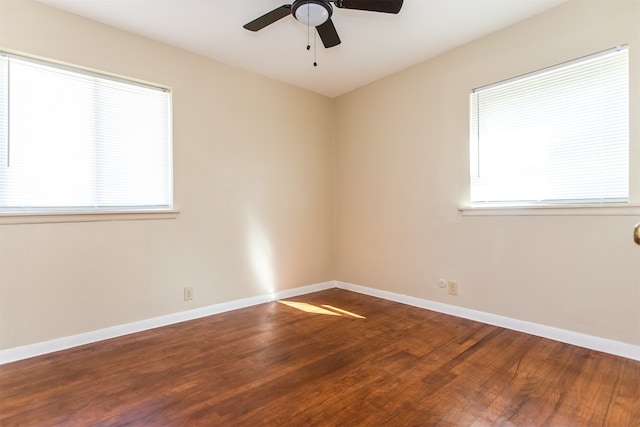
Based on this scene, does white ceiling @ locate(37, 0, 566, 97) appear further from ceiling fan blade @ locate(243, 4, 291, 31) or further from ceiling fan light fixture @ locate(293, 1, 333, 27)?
ceiling fan light fixture @ locate(293, 1, 333, 27)

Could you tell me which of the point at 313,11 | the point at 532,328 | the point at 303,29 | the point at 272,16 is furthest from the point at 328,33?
the point at 532,328

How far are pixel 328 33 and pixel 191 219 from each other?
2.03 metres

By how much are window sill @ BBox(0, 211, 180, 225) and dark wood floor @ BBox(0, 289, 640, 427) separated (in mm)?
965

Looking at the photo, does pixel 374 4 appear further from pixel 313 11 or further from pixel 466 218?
pixel 466 218

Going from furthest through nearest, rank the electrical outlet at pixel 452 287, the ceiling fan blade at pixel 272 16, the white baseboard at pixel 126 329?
the electrical outlet at pixel 452 287
the white baseboard at pixel 126 329
the ceiling fan blade at pixel 272 16

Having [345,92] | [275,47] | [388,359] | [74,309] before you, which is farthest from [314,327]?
[345,92]

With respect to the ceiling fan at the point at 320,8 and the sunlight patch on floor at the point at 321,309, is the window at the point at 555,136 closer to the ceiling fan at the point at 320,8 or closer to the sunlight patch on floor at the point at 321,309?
the ceiling fan at the point at 320,8

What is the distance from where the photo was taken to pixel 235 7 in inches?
93.0

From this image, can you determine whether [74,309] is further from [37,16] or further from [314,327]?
[37,16]

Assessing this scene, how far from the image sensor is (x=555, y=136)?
2.44 metres

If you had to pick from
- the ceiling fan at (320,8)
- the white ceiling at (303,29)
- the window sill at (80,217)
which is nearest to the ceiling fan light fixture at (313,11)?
the ceiling fan at (320,8)

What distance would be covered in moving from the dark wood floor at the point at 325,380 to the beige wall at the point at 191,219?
0.40 m

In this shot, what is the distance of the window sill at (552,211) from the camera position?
7.01 feet

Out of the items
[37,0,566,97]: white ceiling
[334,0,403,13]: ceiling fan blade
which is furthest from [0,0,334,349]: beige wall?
[334,0,403,13]: ceiling fan blade
